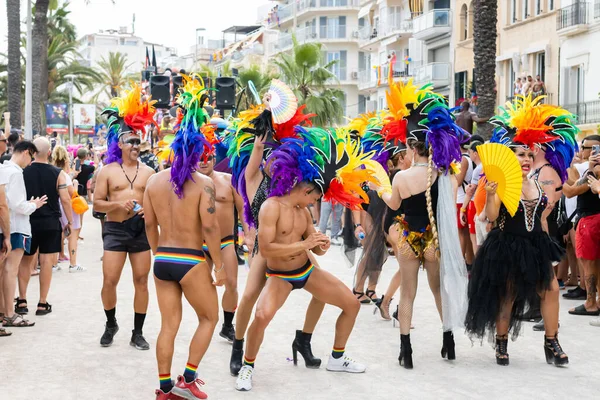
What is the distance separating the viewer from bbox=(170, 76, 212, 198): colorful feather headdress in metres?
5.87

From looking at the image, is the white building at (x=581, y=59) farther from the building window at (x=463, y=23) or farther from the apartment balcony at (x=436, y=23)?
the apartment balcony at (x=436, y=23)

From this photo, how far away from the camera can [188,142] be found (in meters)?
5.97

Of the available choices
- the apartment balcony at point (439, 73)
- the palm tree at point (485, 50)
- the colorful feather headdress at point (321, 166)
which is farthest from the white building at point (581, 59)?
the colorful feather headdress at point (321, 166)

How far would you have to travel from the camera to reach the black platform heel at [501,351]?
7.17m

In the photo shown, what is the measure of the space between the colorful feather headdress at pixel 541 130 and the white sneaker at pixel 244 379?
10.0ft

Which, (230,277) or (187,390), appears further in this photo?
(230,277)

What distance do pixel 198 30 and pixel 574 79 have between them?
77190 millimetres

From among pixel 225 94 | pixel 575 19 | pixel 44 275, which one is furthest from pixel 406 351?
pixel 575 19

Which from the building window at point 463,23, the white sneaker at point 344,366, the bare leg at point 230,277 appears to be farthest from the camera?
the building window at point 463,23

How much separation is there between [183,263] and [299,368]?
5.79 feet

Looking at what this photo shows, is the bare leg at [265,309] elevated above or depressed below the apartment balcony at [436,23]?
below

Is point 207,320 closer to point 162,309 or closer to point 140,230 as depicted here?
point 162,309

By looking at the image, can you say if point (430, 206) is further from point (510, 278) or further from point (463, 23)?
point (463, 23)

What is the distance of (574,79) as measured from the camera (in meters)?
29.6
